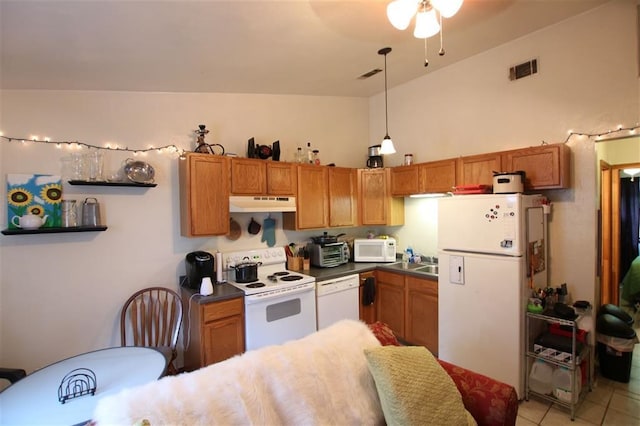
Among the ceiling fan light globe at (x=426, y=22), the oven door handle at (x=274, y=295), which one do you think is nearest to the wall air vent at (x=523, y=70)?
the ceiling fan light globe at (x=426, y=22)

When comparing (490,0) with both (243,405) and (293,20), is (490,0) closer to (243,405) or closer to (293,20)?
(293,20)

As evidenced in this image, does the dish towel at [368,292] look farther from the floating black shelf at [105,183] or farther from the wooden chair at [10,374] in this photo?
the wooden chair at [10,374]

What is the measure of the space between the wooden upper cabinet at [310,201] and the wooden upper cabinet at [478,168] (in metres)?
1.46

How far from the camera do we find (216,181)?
2924 mm

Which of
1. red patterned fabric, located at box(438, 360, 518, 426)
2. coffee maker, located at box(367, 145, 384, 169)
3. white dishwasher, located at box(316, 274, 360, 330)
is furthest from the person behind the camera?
coffee maker, located at box(367, 145, 384, 169)

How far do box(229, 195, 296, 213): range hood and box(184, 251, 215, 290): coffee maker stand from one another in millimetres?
521

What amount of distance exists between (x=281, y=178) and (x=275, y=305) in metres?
1.32

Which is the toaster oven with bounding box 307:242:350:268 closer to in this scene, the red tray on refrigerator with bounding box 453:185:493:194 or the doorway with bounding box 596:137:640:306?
the red tray on refrigerator with bounding box 453:185:493:194

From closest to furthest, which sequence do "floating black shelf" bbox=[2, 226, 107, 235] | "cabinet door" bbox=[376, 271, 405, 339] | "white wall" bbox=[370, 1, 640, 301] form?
1. "floating black shelf" bbox=[2, 226, 107, 235]
2. "white wall" bbox=[370, 1, 640, 301]
3. "cabinet door" bbox=[376, 271, 405, 339]

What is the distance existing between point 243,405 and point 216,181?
6.95 ft

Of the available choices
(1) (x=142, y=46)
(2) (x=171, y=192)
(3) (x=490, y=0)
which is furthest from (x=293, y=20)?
(2) (x=171, y=192)

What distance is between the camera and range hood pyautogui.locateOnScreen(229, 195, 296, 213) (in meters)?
3.01

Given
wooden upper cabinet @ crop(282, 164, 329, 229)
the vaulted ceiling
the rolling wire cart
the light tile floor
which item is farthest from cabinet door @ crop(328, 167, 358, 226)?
the light tile floor

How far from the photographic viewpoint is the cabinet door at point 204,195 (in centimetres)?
281
